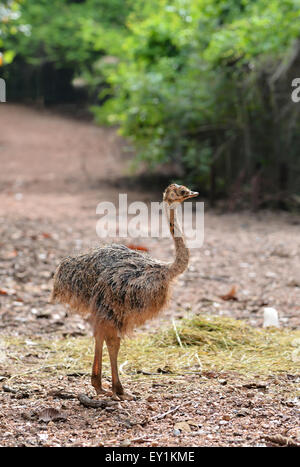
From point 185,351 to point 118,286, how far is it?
3.73 feet

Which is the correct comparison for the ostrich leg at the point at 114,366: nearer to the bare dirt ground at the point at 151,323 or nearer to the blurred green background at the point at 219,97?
the bare dirt ground at the point at 151,323

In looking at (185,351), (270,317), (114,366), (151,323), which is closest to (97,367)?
(114,366)

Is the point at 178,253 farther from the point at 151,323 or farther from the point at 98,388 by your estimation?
the point at 151,323

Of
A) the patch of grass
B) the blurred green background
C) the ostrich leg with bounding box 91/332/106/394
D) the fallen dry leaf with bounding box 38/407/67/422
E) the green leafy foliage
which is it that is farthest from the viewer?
the green leafy foliage

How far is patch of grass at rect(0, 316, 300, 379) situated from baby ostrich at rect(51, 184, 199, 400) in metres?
0.59

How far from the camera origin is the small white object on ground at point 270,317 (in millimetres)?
4930

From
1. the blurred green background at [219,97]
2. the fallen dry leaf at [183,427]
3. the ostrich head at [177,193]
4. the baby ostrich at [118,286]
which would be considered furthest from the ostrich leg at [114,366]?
the blurred green background at [219,97]

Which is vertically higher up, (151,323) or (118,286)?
(118,286)

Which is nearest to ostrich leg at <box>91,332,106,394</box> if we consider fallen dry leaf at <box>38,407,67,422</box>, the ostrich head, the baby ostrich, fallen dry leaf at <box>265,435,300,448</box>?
the baby ostrich

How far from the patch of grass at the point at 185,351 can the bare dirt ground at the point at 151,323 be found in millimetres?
102

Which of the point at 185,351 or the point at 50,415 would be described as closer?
the point at 50,415

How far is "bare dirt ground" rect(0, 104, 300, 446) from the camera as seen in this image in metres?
2.93

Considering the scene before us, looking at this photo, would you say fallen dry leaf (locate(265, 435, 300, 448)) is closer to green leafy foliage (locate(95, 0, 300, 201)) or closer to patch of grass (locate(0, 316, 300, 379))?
patch of grass (locate(0, 316, 300, 379))

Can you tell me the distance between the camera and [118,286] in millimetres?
3221
